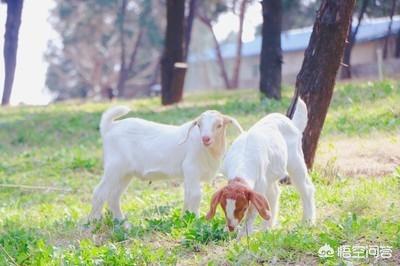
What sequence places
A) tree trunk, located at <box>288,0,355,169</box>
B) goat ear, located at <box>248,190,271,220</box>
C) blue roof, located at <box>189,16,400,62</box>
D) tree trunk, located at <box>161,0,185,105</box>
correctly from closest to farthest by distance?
1. goat ear, located at <box>248,190,271,220</box>
2. tree trunk, located at <box>288,0,355,169</box>
3. tree trunk, located at <box>161,0,185,105</box>
4. blue roof, located at <box>189,16,400,62</box>

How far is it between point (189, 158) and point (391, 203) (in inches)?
67.1

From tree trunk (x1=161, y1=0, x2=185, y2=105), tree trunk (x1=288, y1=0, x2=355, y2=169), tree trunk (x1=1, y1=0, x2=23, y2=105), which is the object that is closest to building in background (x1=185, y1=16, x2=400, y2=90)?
tree trunk (x1=161, y1=0, x2=185, y2=105)

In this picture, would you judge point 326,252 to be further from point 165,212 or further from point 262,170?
point 165,212

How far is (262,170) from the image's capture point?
5.37 m

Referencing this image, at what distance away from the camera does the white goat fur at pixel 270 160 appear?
5234mm

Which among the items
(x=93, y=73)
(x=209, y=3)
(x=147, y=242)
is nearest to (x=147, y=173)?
(x=147, y=242)

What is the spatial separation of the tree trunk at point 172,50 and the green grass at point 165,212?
293cm

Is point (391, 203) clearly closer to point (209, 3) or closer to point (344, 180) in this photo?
point (344, 180)

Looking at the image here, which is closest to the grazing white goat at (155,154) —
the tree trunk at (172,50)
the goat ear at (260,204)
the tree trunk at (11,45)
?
the goat ear at (260,204)

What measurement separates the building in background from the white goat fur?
50.3 ft

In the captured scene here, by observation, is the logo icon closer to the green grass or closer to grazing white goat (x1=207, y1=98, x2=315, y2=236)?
the green grass

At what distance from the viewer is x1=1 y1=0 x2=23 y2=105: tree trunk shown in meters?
21.9

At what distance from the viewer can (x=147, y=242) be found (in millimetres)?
5508

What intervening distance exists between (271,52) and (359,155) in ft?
19.7
